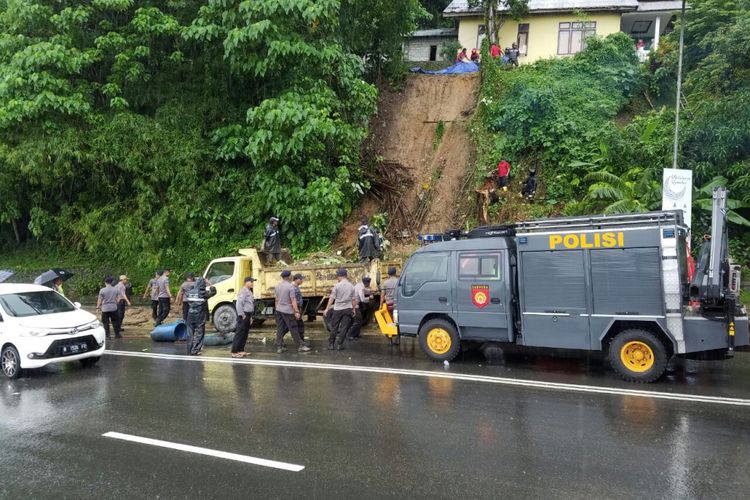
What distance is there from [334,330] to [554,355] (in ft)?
14.6

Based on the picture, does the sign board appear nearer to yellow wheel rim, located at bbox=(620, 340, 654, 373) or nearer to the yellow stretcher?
yellow wheel rim, located at bbox=(620, 340, 654, 373)

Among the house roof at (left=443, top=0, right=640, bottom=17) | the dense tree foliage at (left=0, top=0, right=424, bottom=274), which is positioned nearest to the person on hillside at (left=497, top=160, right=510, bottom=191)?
the dense tree foliage at (left=0, top=0, right=424, bottom=274)

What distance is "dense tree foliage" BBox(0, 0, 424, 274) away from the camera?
17391 mm

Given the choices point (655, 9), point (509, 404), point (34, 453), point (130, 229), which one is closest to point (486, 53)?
point (655, 9)

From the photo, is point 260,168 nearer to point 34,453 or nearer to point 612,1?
point 34,453

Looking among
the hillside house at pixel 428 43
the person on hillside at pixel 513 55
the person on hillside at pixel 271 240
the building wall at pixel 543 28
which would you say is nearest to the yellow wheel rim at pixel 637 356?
the person on hillside at pixel 271 240

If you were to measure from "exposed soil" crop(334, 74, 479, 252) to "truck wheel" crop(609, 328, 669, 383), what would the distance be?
11.7 meters

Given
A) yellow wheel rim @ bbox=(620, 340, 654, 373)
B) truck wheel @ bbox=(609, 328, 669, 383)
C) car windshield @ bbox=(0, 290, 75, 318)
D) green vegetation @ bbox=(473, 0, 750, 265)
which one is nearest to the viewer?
truck wheel @ bbox=(609, 328, 669, 383)

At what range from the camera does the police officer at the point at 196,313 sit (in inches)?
452

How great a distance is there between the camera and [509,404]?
741cm

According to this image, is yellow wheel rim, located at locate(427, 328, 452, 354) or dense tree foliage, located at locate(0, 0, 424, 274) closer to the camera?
yellow wheel rim, located at locate(427, 328, 452, 354)

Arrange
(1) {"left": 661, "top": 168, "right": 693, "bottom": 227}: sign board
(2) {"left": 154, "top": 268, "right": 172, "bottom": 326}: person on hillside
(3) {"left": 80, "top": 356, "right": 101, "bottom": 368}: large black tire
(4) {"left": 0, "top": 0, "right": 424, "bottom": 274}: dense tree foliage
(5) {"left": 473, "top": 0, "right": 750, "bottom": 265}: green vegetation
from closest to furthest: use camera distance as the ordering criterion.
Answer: (3) {"left": 80, "top": 356, "right": 101, "bottom": 368}: large black tire, (1) {"left": 661, "top": 168, "right": 693, "bottom": 227}: sign board, (2) {"left": 154, "top": 268, "right": 172, "bottom": 326}: person on hillside, (5) {"left": 473, "top": 0, "right": 750, "bottom": 265}: green vegetation, (4) {"left": 0, "top": 0, "right": 424, "bottom": 274}: dense tree foliage

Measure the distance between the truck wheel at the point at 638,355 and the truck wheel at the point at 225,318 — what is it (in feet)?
31.7

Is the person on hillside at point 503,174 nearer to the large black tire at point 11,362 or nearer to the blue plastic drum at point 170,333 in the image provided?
the blue plastic drum at point 170,333
